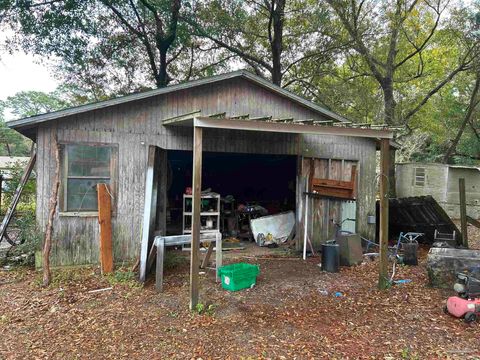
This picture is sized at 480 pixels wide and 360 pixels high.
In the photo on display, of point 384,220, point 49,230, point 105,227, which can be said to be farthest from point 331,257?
point 49,230

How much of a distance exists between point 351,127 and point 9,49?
1267 centimetres

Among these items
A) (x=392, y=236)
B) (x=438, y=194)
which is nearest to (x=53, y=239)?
(x=392, y=236)

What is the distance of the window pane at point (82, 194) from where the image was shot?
20.4 ft

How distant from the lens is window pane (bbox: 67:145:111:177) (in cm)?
621

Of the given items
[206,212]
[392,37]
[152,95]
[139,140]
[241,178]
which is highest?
[392,37]

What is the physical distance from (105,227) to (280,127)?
3789 mm

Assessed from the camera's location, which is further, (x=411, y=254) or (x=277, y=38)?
(x=277, y=38)

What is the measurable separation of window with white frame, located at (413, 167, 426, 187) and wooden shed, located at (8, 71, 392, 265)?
10.7 meters

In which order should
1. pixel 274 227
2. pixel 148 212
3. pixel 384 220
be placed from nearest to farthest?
pixel 384 220 → pixel 148 212 → pixel 274 227

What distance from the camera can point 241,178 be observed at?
12992 millimetres

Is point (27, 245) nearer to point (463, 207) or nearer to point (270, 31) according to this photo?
point (463, 207)

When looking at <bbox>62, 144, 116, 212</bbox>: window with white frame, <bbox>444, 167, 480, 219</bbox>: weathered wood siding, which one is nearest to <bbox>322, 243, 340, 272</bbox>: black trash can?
<bbox>62, 144, 116, 212</bbox>: window with white frame

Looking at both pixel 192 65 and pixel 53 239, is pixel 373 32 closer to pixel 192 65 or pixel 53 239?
pixel 192 65

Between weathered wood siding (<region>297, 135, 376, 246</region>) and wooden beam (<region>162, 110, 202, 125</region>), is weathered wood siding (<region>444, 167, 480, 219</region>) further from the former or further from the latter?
wooden beam (<region>162, 110, 202, 125</region>)
